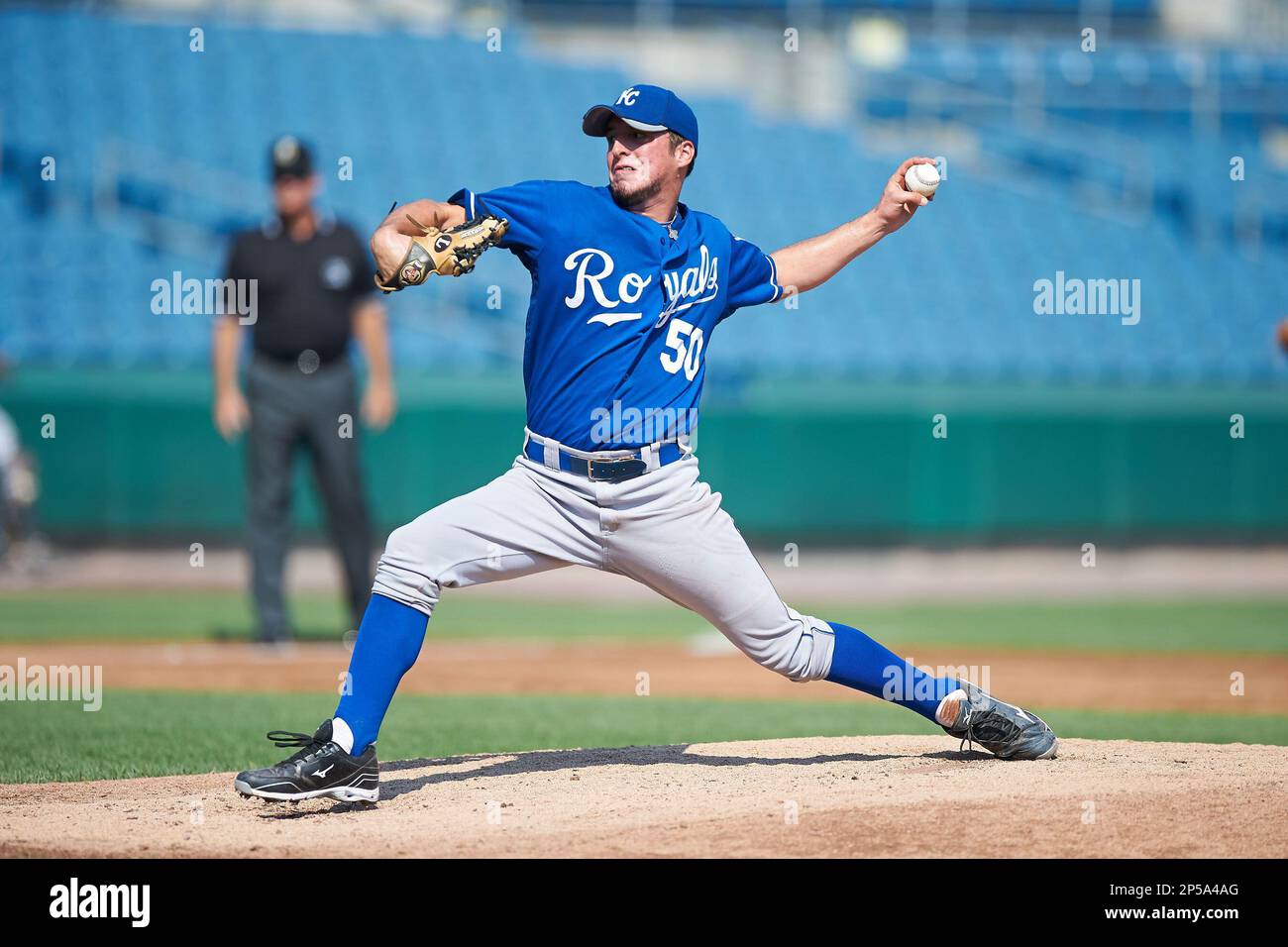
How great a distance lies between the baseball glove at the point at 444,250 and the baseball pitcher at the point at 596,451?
14 mm

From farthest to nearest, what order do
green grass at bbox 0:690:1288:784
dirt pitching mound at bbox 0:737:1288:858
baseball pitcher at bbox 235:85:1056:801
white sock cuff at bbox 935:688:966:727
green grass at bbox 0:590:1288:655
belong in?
1. green grass at bbox 0:590:1288:655
2. green grass at bbox 0:690:1288:784
3. white sock cuff at bbox 935:688:966:727
4. baseball pitcher at bbox 235:85:1056:801
5. dirt pitching mound at bbox 0:737:1288:858

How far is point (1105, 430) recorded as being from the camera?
1564 cm

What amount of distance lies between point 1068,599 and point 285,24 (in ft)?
39.1

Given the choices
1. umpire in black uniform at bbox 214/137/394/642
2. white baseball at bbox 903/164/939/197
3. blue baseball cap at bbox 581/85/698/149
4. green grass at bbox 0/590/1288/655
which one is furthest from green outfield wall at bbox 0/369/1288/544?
blue baseball cap at bbox 581/85/698/149

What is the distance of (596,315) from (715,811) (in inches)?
51.9

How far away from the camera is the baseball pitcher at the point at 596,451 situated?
396 cm

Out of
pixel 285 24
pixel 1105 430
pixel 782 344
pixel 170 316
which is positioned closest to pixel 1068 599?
pixel 1105 430

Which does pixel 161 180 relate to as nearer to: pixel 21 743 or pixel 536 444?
pixel 21 743

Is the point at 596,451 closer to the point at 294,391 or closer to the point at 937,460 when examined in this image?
the point at 294,391

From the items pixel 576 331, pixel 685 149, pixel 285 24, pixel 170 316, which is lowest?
pixel 576 331

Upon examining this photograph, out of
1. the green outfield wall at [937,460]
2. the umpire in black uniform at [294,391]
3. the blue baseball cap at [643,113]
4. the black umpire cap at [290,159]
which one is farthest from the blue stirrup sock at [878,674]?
the green outfield wall at [937,460]

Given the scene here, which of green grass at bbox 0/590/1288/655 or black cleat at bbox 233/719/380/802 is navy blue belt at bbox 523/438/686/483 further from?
green grass at bbox 0/590/1288/655

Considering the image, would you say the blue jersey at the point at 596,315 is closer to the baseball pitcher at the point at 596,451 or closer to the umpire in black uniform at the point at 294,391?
the baseball pitcher at the point at 596,451

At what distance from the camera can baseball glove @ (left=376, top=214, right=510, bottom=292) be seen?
367 centimetres
